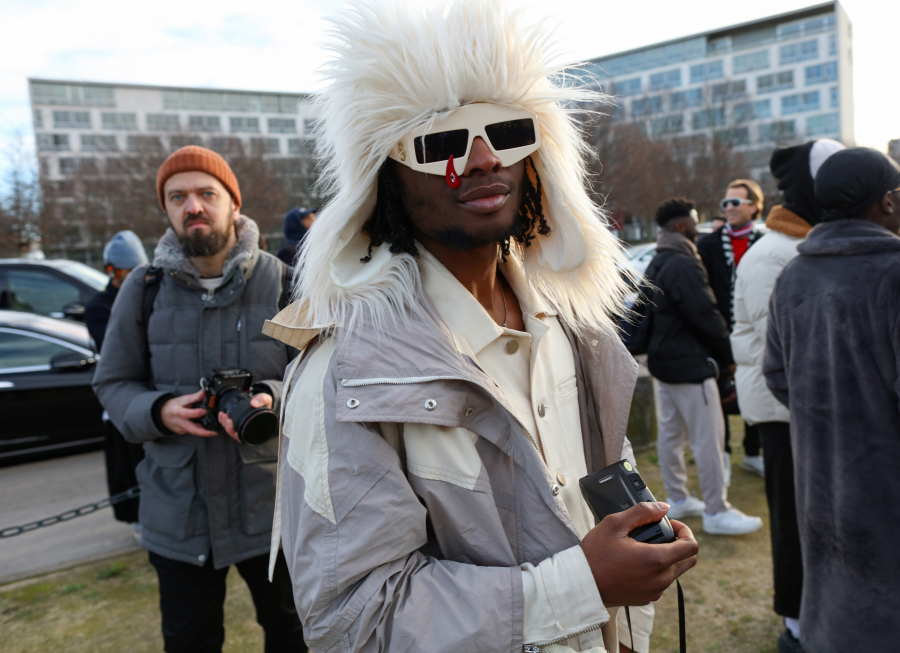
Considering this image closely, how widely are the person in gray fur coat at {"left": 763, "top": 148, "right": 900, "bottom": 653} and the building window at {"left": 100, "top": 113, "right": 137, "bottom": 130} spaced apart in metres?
70.2

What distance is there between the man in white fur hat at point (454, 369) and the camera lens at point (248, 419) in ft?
1.93

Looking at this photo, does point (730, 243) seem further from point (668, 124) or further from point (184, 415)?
point (668, 124)

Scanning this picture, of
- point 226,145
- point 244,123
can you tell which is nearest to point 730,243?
point 226,145

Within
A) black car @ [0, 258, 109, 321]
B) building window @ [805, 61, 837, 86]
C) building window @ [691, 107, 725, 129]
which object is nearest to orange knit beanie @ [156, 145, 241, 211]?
black car @ [0, 258, 109, 321]

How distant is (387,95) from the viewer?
131cm

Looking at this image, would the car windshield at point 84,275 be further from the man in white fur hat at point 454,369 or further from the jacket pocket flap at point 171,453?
the man in white fur hat at point 454,369

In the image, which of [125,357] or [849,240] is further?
[125,357]

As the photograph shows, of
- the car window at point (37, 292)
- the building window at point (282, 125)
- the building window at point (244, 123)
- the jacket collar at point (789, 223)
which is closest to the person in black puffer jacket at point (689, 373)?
the jacket collar at point (789, 223)

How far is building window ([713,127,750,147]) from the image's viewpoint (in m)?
37.1

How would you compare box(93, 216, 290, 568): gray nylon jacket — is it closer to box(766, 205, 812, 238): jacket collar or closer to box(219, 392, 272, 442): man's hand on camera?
box(219, 392, 272, 442): man's hand on camera

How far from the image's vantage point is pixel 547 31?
140 centimetres

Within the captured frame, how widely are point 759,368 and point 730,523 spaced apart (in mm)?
1097

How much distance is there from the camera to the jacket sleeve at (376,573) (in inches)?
41.2

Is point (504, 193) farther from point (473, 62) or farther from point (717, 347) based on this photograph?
point (717, 347)
